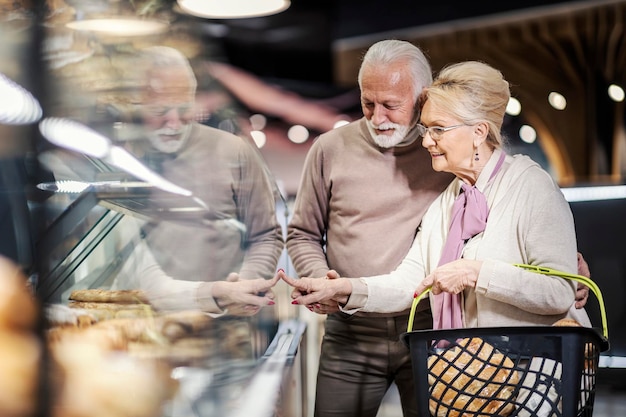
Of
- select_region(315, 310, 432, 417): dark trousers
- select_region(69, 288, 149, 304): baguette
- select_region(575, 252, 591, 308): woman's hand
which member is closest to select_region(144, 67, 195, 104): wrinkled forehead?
select_region(69, 288, 149, 304): baguette

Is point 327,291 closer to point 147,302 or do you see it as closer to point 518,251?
point 518,251

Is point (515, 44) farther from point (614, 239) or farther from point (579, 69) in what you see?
point (614, 239)

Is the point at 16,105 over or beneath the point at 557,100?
over

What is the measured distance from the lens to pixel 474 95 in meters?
1.88

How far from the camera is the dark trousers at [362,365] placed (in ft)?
6.81

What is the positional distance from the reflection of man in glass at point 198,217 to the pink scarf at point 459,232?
396 millimetres

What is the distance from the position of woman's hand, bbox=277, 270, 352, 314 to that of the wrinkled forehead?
502mm

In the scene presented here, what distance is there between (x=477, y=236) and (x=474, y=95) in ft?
1.03

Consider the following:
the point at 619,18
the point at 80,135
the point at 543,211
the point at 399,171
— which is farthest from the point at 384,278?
the point at 619,18

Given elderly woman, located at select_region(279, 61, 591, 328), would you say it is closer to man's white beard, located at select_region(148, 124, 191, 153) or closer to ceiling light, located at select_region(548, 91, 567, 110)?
man's white beard, located at select_region(148, 124, 191, 153)

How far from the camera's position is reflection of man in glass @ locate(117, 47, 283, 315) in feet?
4.99

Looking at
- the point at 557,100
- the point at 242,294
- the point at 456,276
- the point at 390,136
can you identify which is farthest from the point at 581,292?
the point at 557,100

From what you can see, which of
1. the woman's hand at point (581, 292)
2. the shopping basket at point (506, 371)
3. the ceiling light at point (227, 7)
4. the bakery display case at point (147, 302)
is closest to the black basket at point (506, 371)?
the shopping basket at point (506, 371)

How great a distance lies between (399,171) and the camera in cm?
206
